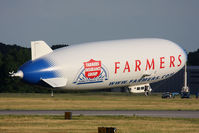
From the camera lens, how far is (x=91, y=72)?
76688 millimetres

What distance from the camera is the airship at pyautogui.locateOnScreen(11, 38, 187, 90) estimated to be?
76.6 meters

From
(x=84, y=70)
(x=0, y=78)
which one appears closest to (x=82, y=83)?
(x=84, y=70)

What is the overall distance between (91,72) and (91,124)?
58.3 ft

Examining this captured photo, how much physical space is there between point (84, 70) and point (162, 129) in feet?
76.7

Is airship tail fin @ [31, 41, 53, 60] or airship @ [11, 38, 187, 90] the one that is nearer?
airship @ [11, 38, 187, 90]

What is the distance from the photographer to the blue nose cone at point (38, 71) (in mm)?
75938

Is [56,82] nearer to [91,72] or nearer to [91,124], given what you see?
[91,72]

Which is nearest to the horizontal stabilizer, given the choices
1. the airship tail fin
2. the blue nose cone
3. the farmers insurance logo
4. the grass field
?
the blue nose cone

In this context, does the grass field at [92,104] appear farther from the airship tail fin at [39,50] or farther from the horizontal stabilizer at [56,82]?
the horizontal stabilizer at [56,82]

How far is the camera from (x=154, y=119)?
215 ft

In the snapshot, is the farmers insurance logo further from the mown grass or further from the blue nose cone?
the mown grass

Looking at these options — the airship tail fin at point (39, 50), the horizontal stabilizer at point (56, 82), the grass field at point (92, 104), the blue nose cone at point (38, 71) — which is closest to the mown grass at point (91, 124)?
the horizontal stabilizer at point (56, 82)

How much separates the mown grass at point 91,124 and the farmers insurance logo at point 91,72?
Answer: 8539mm

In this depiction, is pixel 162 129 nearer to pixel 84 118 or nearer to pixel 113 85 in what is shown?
pixel 84 118
